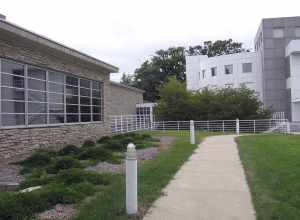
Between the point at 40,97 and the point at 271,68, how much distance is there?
35.9 meters

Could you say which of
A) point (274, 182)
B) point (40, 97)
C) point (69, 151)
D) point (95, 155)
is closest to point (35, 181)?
point (95, 155)

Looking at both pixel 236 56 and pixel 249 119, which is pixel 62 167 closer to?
pixel 249 119

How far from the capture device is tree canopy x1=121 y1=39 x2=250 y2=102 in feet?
227

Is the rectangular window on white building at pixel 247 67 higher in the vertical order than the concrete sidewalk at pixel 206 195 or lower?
higher

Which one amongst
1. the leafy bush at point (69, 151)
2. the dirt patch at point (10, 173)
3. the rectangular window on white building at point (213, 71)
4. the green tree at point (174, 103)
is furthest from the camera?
the rectangular window on white building at point (213, 71)

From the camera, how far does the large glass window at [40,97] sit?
1187cm

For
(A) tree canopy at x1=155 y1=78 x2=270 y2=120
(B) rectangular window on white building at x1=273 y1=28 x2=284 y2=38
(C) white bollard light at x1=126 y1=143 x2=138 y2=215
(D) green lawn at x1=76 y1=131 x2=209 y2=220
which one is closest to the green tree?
(A) tree canopy at x1=155 y1=78 x2=270 y2=120

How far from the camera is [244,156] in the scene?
41.3 ft

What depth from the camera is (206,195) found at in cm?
715

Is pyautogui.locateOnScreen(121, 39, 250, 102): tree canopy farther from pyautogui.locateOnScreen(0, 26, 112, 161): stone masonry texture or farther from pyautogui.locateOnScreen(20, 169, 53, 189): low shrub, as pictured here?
pyautogui.locateOnScreen(20, 169, 53, 189): low shrub

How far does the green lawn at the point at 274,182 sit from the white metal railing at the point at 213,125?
1562 cm

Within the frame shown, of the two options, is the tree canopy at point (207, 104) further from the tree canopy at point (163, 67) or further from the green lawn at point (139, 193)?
the tree canopy at point (163, 67)

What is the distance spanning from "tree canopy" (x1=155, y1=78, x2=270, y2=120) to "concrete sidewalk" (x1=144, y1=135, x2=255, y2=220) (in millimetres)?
22594

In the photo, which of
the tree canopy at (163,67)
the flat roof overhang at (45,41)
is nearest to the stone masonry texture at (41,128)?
the flat roof overhang at (45,41)
